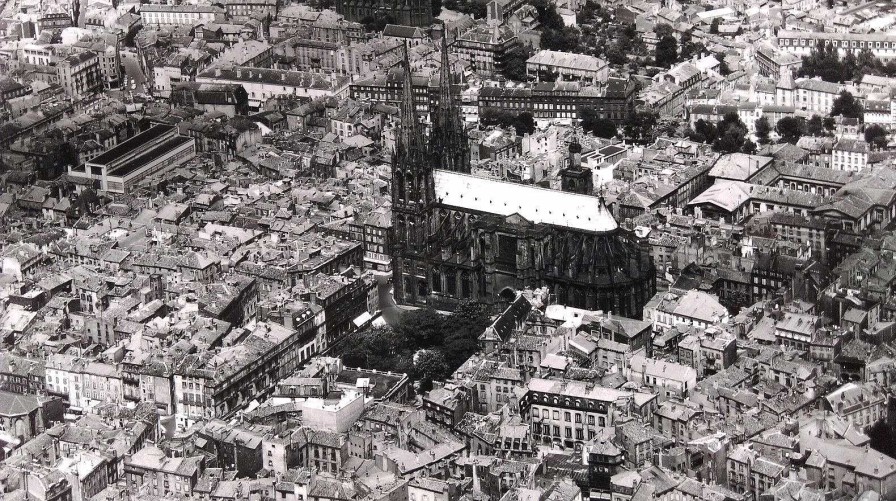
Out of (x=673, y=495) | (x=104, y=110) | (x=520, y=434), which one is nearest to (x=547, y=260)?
(x=520, y=434)

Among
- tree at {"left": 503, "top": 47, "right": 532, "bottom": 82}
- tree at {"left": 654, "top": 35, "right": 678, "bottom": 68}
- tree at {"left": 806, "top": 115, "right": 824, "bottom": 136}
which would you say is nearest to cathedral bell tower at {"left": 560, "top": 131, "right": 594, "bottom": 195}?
tree at {"left": 806, "top": 115, "right": 824, "bottom": 136}

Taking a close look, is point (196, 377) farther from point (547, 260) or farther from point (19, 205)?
point (19, 205)

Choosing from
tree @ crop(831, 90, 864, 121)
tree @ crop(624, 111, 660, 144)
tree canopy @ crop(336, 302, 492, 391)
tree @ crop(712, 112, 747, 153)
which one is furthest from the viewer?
tree @ crop(831, 90, 864, 121)

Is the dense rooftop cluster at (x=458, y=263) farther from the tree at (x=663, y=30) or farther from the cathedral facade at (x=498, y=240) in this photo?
the tree at (x=663, y=30)

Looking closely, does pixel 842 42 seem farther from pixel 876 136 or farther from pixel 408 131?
pixel 408 131

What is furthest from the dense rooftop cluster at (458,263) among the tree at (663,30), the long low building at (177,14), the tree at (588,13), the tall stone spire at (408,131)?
the long low building at (177,14)

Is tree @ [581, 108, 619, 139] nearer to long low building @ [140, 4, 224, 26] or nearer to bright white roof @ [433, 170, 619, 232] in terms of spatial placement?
bright white roof @ [433, 170, 619, 232]

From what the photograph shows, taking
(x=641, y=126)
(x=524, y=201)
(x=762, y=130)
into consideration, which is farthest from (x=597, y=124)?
(x=524, y=201)
